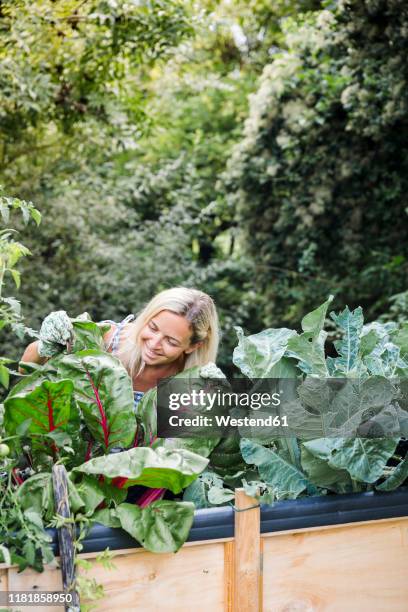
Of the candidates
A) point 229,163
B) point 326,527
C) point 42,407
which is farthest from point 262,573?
point 229,163

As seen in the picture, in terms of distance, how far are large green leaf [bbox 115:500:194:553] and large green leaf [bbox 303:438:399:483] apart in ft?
1.06

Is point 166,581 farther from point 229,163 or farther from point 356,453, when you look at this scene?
point 229,163

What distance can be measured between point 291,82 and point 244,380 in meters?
4.46

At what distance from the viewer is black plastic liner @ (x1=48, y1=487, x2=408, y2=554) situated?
143 cm

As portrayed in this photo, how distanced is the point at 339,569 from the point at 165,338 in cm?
100

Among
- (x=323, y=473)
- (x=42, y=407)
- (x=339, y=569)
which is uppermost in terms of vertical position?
(x=42, y=407)

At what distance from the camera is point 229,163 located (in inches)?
251

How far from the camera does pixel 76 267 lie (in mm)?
5945

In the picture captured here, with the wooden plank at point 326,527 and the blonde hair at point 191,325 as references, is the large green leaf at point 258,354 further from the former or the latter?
the blonde hair at point 191,325

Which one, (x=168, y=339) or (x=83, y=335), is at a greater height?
(x=83, y=335)

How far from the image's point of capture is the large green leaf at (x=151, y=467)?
140cm

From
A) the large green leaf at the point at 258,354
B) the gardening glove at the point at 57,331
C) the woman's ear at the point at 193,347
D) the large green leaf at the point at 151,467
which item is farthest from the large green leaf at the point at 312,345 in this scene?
the woman's ear at the point at 193,347

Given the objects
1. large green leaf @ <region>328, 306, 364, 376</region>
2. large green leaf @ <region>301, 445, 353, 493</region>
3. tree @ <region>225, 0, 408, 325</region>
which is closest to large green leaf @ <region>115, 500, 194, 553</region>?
large green leaf @ <region>301, 445, 353, 493</region>

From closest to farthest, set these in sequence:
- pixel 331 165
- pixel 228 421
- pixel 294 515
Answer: pixel 294 515
pixel 228 421
pixel 331 165
